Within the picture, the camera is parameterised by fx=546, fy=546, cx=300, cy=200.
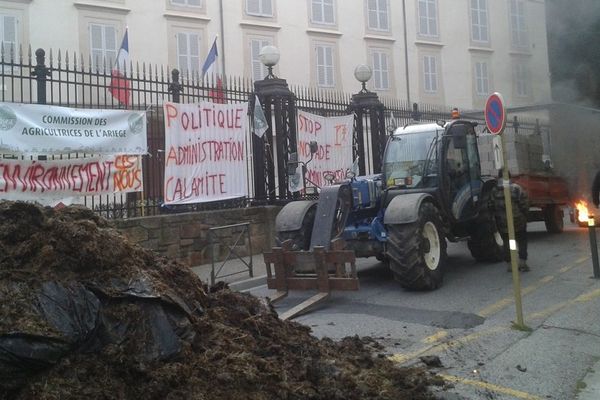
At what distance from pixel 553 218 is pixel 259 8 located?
14.6 meters

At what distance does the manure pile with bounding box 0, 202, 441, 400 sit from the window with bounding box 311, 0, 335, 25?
68.1ft

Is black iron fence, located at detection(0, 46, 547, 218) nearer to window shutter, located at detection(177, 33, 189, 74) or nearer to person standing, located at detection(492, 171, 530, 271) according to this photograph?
person standing, located at detection(492, 171, 530, 271)

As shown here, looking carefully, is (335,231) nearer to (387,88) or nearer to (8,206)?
(8,206)

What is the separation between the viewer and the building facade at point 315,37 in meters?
15.3

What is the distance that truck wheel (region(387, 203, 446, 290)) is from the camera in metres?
6.61

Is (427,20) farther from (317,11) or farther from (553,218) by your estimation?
(553,218)

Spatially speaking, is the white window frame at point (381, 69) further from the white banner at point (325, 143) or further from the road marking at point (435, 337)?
the road marking at point (435, 337)

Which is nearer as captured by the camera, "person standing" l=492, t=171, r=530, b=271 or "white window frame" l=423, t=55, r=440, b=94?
"person standing" l=492, t=171, r=530, b=271

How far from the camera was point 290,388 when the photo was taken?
Result: 3.40 m

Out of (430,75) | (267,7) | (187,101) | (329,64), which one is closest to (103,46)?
(267,7)

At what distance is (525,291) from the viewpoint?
22.7 ft

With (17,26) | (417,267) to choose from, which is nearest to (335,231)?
(417,267)

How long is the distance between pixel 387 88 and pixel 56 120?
19570 mm

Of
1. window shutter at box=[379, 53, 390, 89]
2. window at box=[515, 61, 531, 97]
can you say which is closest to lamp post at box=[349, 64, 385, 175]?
window at box=[515, 61, 531, 97]
